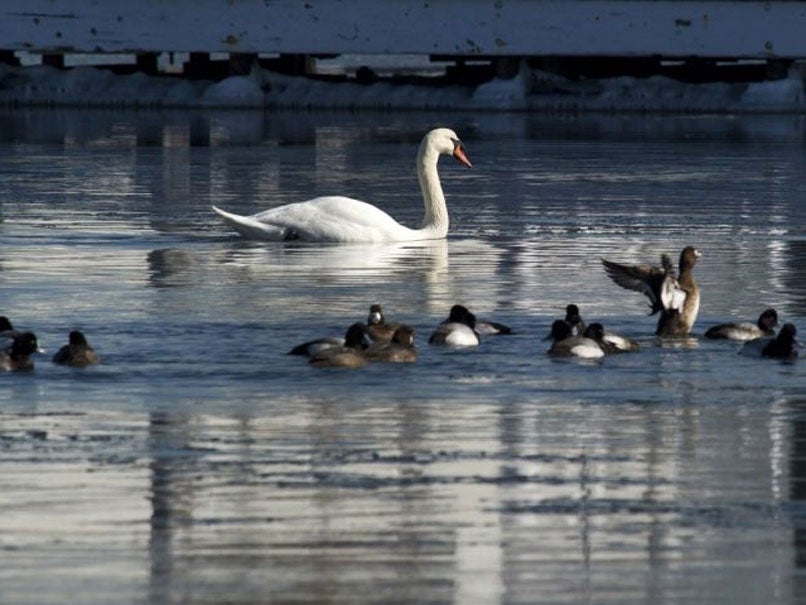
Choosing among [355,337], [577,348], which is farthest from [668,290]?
[355,337]

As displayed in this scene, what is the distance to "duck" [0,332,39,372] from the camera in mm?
13688

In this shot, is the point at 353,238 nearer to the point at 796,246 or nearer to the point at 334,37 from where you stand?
the point at 796,246

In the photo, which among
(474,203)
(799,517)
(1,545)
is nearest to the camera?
(1,545)

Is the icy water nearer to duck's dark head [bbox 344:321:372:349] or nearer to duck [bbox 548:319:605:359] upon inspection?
duck [bbox 548:319:605:359]

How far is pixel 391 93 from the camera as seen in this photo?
57375 millimetres

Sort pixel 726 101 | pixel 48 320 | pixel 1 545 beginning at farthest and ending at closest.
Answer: pixel 726 101, pixel 48 320, pixel 1 545

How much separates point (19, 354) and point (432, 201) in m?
9.82

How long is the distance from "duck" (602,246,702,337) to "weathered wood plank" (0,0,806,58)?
37.1 meters

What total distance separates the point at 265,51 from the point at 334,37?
5.08 feet

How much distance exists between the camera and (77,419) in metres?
12.1

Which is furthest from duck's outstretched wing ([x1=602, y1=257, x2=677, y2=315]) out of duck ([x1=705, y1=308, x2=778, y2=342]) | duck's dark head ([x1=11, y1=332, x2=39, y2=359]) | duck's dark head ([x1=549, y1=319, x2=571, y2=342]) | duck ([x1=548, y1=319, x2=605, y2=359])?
duck's dark head ([x1=11, y1=332, x2=39, y2=359])

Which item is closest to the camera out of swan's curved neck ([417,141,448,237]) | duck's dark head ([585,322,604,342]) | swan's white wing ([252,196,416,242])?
duck's dark head ([585,322,604,342])

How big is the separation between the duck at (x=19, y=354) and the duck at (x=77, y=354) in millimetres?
209

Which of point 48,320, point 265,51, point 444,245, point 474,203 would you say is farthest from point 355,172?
point 265,51
